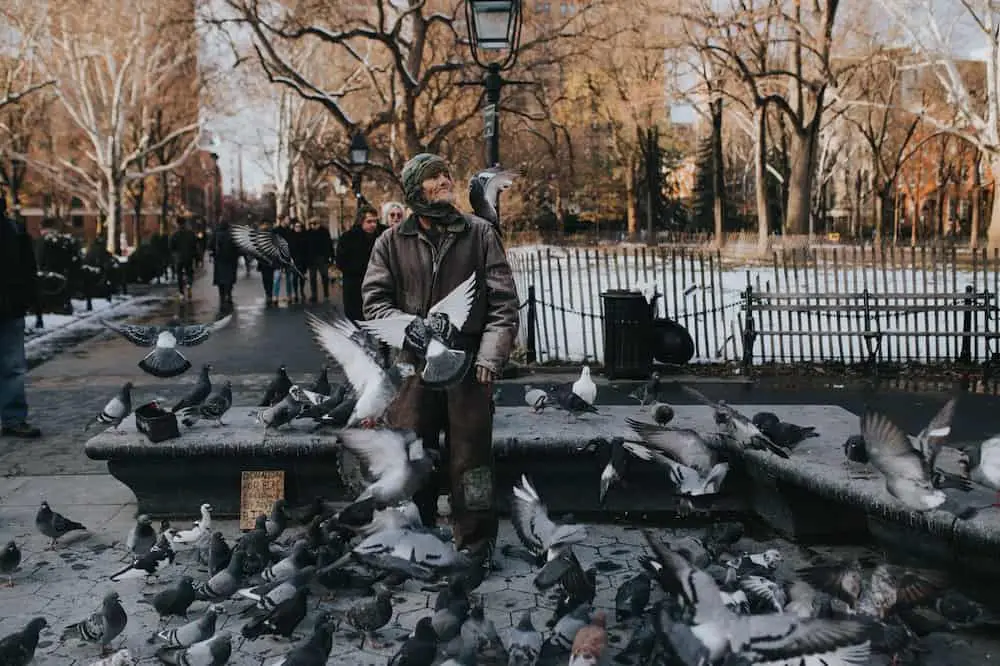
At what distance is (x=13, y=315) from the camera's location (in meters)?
8.86

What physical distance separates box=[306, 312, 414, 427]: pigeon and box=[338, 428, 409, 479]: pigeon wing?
41 cm

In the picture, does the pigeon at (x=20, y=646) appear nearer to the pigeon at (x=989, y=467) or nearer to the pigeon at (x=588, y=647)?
the pigeon at (x=588, y=647)

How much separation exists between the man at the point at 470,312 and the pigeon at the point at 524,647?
108 centimetres

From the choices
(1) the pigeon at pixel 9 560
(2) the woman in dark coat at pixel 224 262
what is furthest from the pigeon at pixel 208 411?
(2) the woman in dark coat at pixel 224 262

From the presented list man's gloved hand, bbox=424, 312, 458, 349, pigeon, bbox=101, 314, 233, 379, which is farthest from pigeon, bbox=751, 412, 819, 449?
pigeon, bbox=101, 314, 233, 379

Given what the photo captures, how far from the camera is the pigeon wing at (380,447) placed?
16.1 feet

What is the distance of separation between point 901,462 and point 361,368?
307 cm

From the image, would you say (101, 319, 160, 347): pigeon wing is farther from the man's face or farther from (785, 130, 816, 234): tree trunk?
(785, 130, 816, 234): tree trunk

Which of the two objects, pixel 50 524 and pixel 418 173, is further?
pixel 50 524

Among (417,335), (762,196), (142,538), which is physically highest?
(762,196)

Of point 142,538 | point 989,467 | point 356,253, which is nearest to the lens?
point 989,467

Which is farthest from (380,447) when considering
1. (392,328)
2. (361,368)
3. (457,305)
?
(457,305)

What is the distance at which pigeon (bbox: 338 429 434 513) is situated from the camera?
4.91 meters

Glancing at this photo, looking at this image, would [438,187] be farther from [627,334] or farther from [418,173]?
[627,334]
